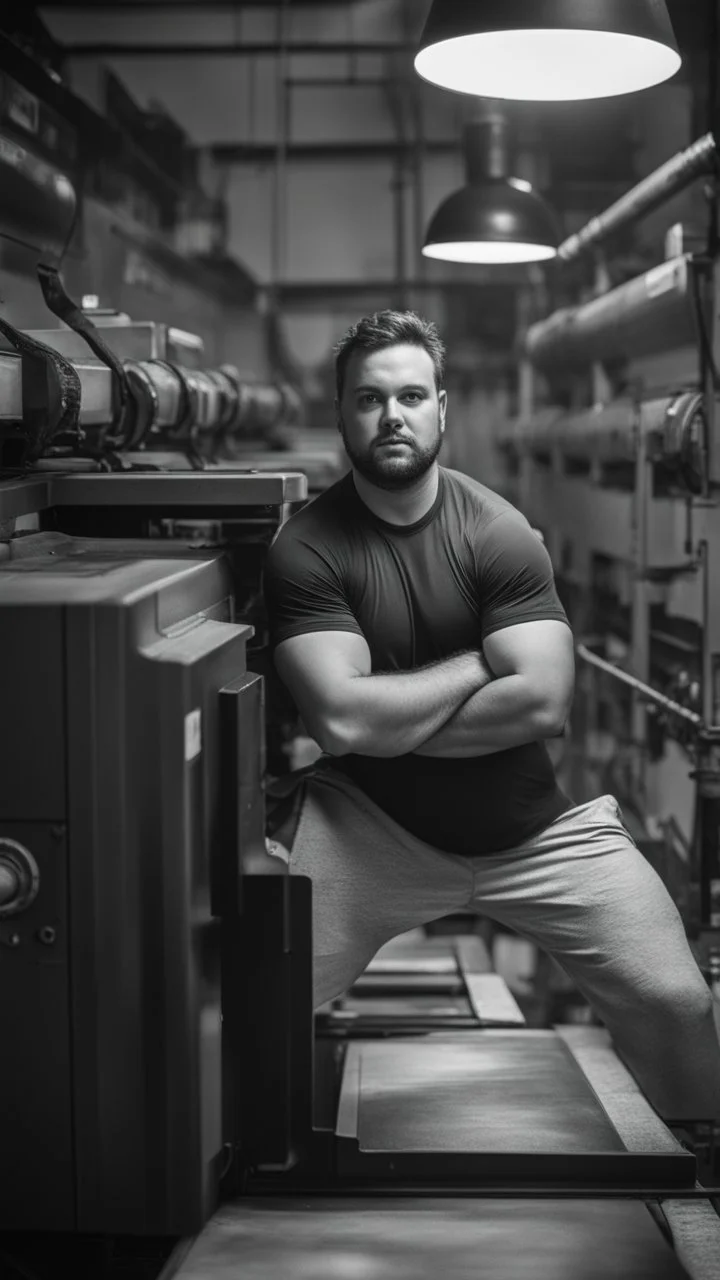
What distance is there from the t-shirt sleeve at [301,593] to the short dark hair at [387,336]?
0.98ft

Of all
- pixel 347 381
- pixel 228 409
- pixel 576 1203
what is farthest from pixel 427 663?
pixel 228 409

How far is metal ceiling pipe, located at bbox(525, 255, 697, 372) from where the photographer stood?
3340 millimetres

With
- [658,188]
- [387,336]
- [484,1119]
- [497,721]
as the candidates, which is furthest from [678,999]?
[658,188]

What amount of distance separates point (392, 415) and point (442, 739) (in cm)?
50

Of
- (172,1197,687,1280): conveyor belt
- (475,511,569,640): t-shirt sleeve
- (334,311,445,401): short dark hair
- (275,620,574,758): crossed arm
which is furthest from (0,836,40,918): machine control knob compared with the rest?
(334,311,445,401): short dark hair

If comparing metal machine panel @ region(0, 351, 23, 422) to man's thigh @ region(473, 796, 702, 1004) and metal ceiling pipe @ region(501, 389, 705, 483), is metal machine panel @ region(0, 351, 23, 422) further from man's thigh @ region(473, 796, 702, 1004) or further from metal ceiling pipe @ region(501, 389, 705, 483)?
metal ceiling pipe @ region(501, 389, 705, 483)

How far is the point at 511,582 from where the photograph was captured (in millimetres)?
2408

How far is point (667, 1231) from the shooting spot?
82.0 inches

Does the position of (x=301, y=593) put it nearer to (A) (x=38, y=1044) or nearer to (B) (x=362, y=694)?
(B) (x=362, y=694)

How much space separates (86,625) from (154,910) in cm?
32

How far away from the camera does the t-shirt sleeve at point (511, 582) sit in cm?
239

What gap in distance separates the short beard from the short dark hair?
145 mm

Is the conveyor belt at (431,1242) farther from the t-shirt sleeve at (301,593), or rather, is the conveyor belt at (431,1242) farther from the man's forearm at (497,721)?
the t-shirt sleeve at (301,593)

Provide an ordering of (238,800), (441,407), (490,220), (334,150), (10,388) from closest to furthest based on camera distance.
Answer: (238,800)
(10,388)
(441,407)
(490,220)
(334,150)
